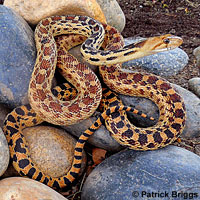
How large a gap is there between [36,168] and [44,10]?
2.85 m

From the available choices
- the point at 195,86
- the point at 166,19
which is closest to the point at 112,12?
the point at 166,19

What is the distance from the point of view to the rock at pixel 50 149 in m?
4.06

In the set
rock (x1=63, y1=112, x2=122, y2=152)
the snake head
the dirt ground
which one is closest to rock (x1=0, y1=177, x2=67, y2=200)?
rock (x1=63, y1=112, x2=122, y2=152)

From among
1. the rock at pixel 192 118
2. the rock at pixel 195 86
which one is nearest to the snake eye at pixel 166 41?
the rock at pixel 192 118

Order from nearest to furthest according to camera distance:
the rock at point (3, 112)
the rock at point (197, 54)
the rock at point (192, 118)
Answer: the rock at point (3, 112) → the rock at point (192, 118) → the rock at point (197, 54)

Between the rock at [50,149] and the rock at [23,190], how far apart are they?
60cm

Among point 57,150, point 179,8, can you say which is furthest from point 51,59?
point 179,8

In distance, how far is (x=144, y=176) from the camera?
3701 mm

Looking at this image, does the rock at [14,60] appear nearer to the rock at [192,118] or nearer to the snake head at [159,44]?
the snake head at [159,44]

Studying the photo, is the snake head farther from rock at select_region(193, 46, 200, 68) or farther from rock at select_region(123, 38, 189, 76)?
rock at select_region(193, 46, 200, 68)

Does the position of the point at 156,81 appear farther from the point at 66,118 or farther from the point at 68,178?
the point at 68,178

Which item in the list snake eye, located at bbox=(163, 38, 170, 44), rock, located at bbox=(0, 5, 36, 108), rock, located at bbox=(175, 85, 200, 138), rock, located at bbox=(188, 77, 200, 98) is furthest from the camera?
rock, located at bbox=(188, 77, 200, 98)

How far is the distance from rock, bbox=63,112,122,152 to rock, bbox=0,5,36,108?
952mm

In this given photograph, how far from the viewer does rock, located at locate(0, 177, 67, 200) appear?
3170 millimetres
